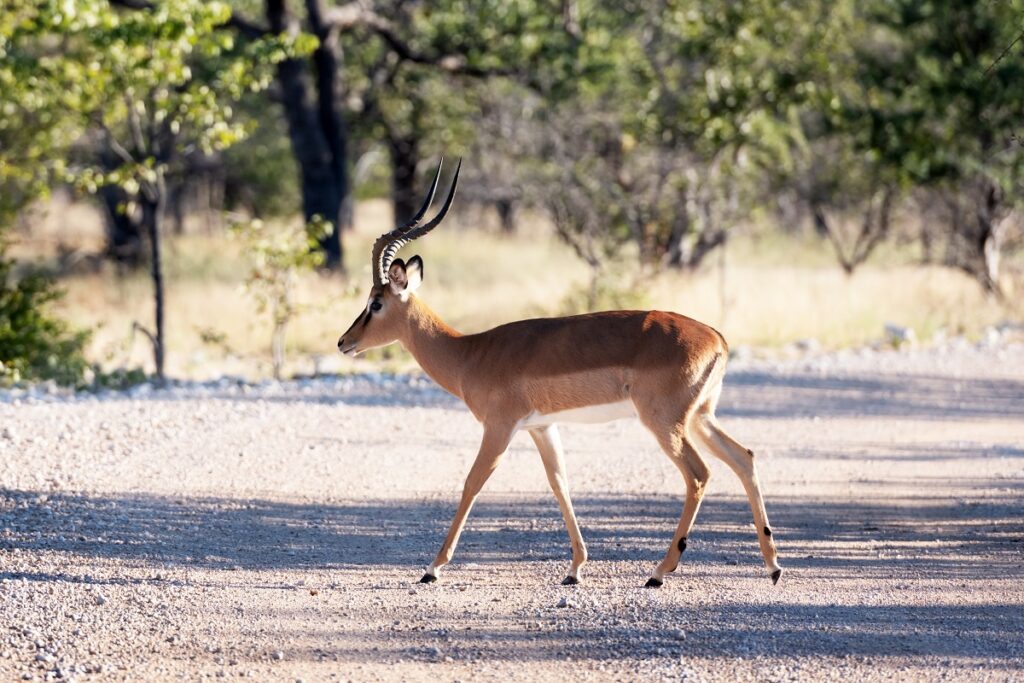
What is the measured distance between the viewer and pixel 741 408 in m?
10.7

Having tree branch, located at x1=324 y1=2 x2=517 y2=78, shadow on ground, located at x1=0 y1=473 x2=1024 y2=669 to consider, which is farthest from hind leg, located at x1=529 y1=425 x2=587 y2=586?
tree branch, located at x1=324 y1=2 x2=517 y2=78

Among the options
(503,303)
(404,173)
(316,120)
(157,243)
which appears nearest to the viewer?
(157,243)

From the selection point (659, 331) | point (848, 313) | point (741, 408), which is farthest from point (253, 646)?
point (848, 313)

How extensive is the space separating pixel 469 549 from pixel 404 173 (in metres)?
24.8

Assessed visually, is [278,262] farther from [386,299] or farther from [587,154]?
[587,154]

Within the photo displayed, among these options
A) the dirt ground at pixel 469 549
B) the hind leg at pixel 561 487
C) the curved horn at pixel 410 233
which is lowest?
the dirt ground at pixel 469 549

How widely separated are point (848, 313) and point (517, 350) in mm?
11093

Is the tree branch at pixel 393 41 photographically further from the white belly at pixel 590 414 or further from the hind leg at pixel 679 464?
the hind leg at pixel 679 464

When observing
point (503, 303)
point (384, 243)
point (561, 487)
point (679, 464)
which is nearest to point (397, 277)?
point (384, 243)

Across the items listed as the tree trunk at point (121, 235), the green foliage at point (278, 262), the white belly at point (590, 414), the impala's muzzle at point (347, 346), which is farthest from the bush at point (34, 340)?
the tree trunk at point (121, 235)

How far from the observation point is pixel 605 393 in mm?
6102

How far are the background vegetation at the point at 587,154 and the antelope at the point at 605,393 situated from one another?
271 inches

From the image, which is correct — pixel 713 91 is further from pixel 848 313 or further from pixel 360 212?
pixel 360 212

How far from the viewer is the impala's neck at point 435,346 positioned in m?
6.66
